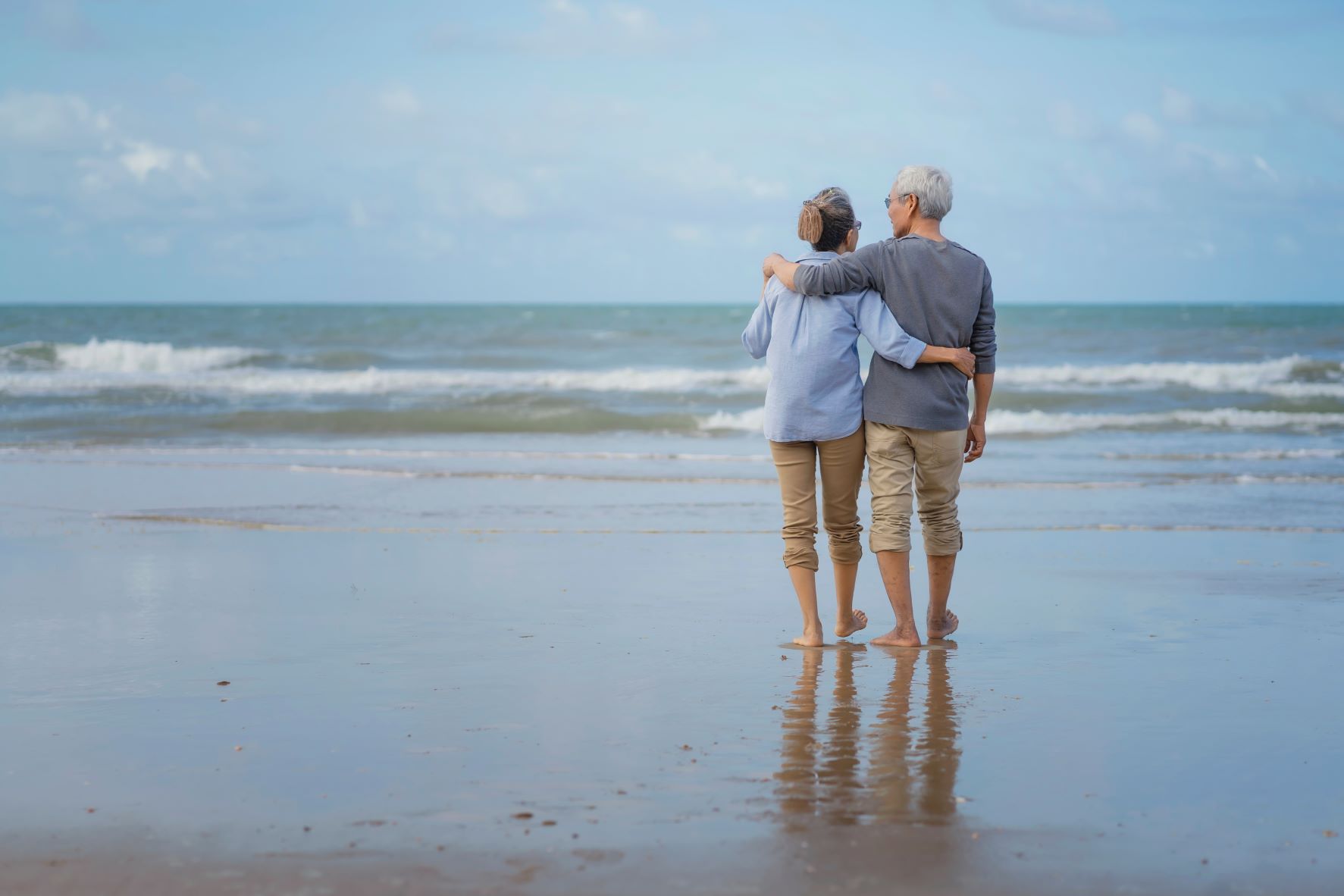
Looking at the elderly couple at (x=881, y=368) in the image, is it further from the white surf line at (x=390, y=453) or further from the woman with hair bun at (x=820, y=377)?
the white surf line at (x=390, y=453)

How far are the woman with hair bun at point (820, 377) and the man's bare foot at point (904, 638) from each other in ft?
0.79

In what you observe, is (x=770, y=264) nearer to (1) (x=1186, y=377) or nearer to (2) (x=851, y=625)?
(2) (x=851, y=625)

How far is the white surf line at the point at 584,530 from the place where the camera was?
24.0ft

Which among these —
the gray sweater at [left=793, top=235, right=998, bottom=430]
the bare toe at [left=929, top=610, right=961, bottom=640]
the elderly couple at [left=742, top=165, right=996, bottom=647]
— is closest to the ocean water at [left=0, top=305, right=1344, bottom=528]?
the bare toe at [left=929, top=610, right=961, bottom=640]

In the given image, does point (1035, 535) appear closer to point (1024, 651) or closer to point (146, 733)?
point (1024, 651)

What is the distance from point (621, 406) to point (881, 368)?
610 inches

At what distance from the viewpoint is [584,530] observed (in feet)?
24.4

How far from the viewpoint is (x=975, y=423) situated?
4375 mm

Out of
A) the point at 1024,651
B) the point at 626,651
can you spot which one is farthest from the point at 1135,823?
the point at 626,651

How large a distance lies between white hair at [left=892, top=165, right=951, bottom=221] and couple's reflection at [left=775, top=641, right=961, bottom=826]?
4.94 ft

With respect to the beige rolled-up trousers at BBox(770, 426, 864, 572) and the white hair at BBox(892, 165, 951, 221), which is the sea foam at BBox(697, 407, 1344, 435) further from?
the white hair at BBox(892, 165, 951, 221)

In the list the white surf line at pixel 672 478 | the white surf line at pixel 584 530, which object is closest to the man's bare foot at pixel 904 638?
the white surf line at pixel 584 530

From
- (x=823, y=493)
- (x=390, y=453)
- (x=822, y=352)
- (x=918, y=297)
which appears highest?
(x=918, y=297)

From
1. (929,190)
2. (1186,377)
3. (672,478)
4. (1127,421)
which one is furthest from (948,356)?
(1186,377)
